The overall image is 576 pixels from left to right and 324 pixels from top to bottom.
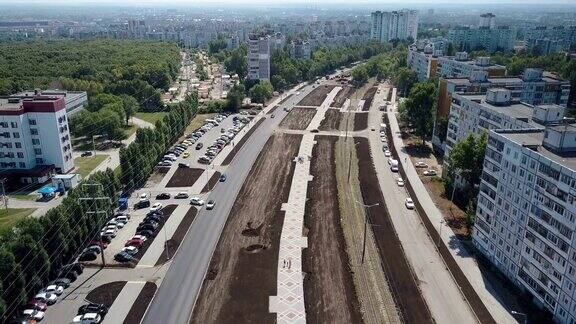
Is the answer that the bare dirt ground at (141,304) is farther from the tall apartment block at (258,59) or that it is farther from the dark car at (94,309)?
the tall apartment block at (258,59)

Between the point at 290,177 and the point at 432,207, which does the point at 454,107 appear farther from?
the point at 290,177

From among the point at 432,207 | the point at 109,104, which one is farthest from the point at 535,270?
the point at 109,104

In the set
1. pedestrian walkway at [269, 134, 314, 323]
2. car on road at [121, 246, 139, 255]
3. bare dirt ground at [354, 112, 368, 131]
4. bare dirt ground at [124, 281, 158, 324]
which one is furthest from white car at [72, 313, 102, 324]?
bare dirt ground at [354, 112, 368, 131]

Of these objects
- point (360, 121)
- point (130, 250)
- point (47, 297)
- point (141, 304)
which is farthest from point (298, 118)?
point (47, 297)

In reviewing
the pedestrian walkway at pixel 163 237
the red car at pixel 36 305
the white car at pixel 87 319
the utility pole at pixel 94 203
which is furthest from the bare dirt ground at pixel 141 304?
the red car at pixel 36 305

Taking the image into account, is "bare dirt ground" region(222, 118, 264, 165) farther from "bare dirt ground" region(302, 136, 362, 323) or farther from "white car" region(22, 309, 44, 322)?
"white car" region(22, 309, 44, 322)

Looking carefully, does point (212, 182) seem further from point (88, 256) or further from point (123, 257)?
point (88, 256)

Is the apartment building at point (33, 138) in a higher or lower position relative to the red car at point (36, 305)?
higher
